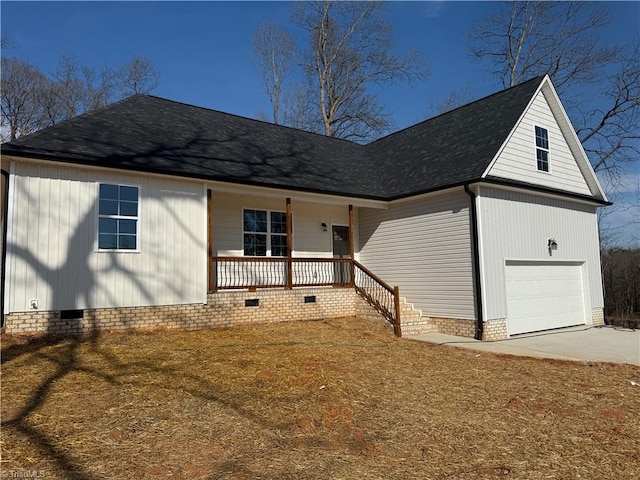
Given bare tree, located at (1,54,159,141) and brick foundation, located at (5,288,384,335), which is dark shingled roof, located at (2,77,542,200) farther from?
bare tree, located at (1,54,159,141)

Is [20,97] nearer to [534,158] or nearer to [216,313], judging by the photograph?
[216,313]

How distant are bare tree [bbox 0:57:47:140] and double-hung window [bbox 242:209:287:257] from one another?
2102 centimetres

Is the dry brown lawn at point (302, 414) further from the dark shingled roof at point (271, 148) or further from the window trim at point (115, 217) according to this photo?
the dark shingled roof at point (271, 148)

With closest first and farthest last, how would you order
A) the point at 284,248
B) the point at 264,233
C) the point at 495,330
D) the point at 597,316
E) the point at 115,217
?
1. the point at 115,217
2. the point at 495,330
3. the point at 264,233
4. the point at 284,248
5. the point at 597,316

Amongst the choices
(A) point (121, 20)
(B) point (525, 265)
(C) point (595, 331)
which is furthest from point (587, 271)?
(A) point (121, 20)

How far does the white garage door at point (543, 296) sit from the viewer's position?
12.6 metres

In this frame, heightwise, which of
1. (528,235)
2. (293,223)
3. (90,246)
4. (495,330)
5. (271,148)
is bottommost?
(495,330)

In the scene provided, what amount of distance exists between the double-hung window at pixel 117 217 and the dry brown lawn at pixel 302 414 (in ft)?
7.77

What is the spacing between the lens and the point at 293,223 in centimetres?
1502

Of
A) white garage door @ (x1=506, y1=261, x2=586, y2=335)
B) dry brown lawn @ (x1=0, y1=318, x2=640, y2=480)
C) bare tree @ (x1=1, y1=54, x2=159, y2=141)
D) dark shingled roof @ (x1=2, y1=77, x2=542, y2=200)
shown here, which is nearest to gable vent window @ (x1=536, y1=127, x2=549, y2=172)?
dark shingled roof @ (x1=2, y1=77, x2=542, y2=200)

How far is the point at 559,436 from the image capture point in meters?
4.70

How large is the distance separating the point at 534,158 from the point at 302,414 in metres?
11.7

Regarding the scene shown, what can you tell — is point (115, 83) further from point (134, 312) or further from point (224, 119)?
point (134, 312)

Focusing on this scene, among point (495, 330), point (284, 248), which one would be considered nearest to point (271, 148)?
point (284, 248)
